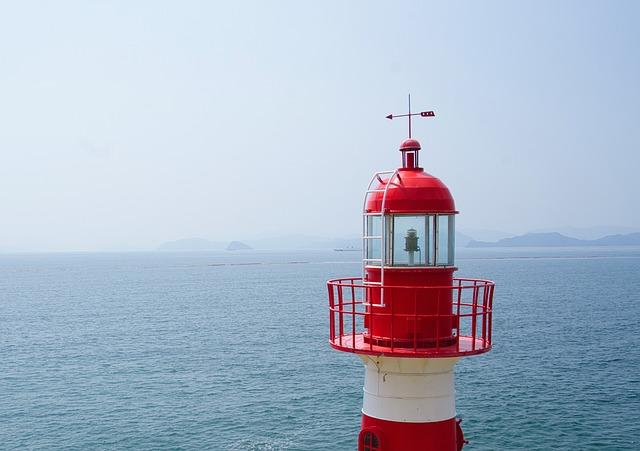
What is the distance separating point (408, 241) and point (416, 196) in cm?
65

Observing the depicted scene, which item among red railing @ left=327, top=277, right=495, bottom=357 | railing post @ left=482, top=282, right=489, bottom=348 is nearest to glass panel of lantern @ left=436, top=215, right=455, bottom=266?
red railing @ left=327, top=277, right=495, bottom=357

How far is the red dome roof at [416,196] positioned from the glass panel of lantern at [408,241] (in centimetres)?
19

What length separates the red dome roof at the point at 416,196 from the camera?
32.0 ft

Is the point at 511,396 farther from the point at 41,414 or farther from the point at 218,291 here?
the point at 218,291

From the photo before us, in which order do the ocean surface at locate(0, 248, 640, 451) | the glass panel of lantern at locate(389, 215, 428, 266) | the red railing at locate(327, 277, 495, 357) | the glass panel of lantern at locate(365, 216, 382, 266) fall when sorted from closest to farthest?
the red railing at locate(327, 277, 495, 357), the glass panel of lantern at locate(389, 215, 428, 266), the glass panel of lantern at locate(365, 216, 382, 266), the ocean surface at locate(0, 248, 640, 451)

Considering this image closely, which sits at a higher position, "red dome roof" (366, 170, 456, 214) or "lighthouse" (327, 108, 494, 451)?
"red dome roof" (366, 170, 456, 214)

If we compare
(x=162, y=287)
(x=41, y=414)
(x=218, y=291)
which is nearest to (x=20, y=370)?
(x=41, y=414)

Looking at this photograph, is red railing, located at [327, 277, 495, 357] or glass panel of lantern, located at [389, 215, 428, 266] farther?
glass panel of lantern, located at [389, 215, 428, 266]

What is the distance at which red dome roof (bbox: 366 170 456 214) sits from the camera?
32.0 feet

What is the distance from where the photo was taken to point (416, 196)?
9.79m

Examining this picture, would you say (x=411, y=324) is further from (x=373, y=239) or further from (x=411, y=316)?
(x=373, y=239)

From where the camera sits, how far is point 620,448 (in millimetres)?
27656

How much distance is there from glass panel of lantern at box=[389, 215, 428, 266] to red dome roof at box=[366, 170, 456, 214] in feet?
0.61

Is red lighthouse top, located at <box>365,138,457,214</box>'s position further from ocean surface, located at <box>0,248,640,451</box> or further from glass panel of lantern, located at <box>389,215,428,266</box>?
ocean surface, located at <box>0,248,640,451</box>
